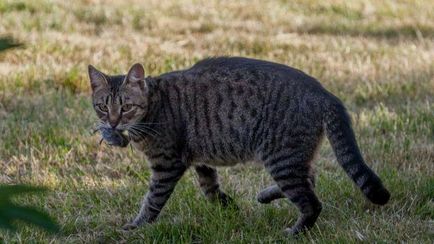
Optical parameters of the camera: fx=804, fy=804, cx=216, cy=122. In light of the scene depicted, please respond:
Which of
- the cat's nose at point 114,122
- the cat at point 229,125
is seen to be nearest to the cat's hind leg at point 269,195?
the cat at point 229,125

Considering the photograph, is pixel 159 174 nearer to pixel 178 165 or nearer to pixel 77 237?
pixel 178 165

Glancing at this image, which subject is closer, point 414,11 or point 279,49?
point 279,49

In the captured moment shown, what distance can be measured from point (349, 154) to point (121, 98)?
1386mm

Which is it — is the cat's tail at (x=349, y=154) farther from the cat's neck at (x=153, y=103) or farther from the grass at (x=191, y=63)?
the cat's neck at (x=153, y=103)

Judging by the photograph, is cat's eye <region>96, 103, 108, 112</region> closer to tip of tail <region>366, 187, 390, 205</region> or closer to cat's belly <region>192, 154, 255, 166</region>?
cat's belly <region>192, 154, 255, 166</region>

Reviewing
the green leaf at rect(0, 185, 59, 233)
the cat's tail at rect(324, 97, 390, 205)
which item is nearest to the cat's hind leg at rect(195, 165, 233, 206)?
the cat's tail at rect(324, 97, 390, 205)

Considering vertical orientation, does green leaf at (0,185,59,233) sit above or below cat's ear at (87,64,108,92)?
above

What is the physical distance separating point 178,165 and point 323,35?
650 cm

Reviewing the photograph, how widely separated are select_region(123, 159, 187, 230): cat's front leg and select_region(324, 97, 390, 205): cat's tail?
0.96m

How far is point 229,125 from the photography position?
4715mm

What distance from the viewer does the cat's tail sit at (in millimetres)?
4273

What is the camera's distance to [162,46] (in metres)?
9.56

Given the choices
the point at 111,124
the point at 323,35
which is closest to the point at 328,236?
the point at 111,124

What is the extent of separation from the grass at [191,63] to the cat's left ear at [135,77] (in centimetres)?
81
